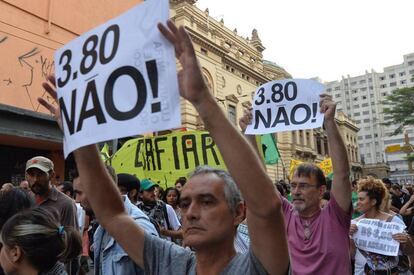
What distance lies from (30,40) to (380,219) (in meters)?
11.2

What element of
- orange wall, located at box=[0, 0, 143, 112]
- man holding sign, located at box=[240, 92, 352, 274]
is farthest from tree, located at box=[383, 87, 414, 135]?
man holding sign, located at box=[240, 92, 352, 274]

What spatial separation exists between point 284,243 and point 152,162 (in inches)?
217

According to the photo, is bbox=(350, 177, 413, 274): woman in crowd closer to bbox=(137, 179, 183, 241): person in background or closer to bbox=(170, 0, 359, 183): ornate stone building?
bbox=(137, 179, 183, 241): person in background

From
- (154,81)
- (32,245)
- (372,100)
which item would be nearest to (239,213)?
(154,81)

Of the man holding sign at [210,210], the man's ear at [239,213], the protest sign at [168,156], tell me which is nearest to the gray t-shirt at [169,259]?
the man holding sign at [210,210]

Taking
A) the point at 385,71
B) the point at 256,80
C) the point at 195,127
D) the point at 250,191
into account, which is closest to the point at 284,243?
the point at 250,191

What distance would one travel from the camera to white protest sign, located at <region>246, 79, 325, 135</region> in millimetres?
3723

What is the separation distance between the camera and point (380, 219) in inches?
149

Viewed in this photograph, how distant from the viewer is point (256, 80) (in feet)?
133

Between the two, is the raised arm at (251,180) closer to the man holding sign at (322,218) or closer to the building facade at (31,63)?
the man holding sign at (322,218)

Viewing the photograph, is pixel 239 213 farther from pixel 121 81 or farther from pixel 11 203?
pixel 11 203

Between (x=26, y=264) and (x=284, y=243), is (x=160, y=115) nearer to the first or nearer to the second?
(x=284, y=243)

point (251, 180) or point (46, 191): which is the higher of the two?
point (251, 180)

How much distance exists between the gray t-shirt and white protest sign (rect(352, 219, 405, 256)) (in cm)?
234
